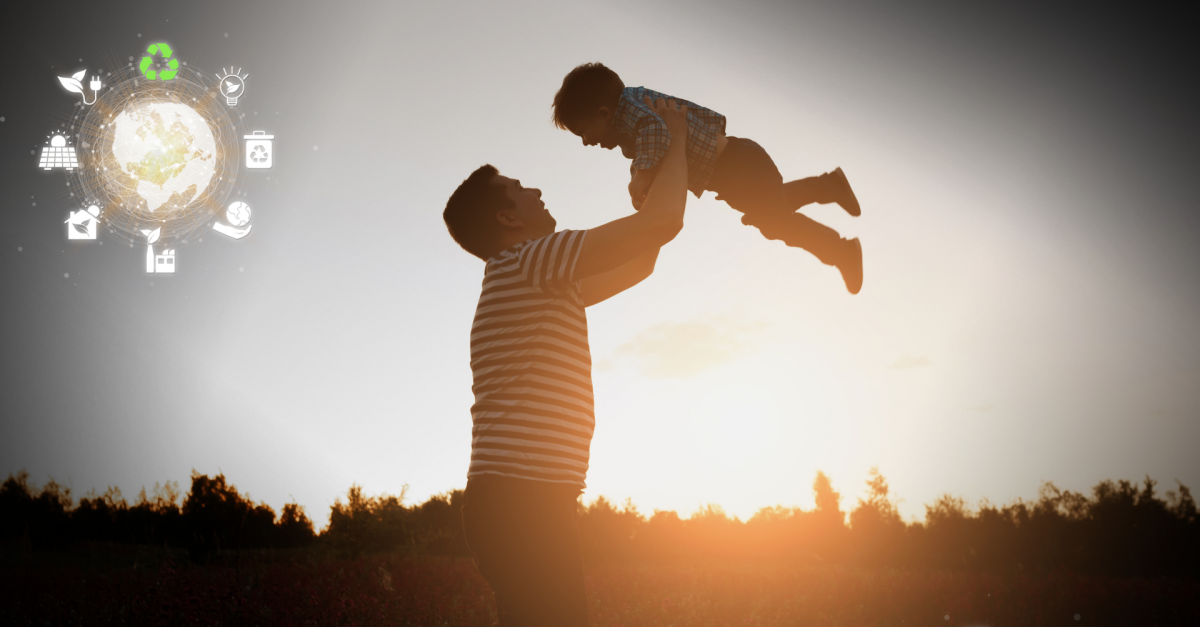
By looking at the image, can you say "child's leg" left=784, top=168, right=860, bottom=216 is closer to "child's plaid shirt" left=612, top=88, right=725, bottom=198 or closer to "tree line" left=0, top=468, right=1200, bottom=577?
"child's plaid shirt" left=612, top=88, right=725, bottom=198

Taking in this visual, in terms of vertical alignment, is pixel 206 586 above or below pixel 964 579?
above

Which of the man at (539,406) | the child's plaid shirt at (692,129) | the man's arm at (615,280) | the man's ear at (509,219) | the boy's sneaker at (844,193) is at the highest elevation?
the child's plaid shirt at (692,129)

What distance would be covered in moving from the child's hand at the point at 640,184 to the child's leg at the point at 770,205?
0.95 meters

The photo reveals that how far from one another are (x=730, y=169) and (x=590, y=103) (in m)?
0.91

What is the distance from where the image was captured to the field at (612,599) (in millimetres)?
8758

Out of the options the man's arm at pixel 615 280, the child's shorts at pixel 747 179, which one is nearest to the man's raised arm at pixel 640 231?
the man's arm at pixel 615 280

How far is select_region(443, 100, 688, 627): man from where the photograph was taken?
173 centimetres

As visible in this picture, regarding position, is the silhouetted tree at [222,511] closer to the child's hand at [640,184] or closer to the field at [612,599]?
the field at [612,599]

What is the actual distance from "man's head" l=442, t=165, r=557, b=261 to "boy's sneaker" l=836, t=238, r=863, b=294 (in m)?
1.95

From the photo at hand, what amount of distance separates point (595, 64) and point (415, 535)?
69.0ft

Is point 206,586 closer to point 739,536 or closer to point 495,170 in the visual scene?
point 495,170

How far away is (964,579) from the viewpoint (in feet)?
40.2

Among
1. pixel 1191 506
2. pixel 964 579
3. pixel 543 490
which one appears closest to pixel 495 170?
pixel 543 490

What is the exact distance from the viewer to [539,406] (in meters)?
1.83
